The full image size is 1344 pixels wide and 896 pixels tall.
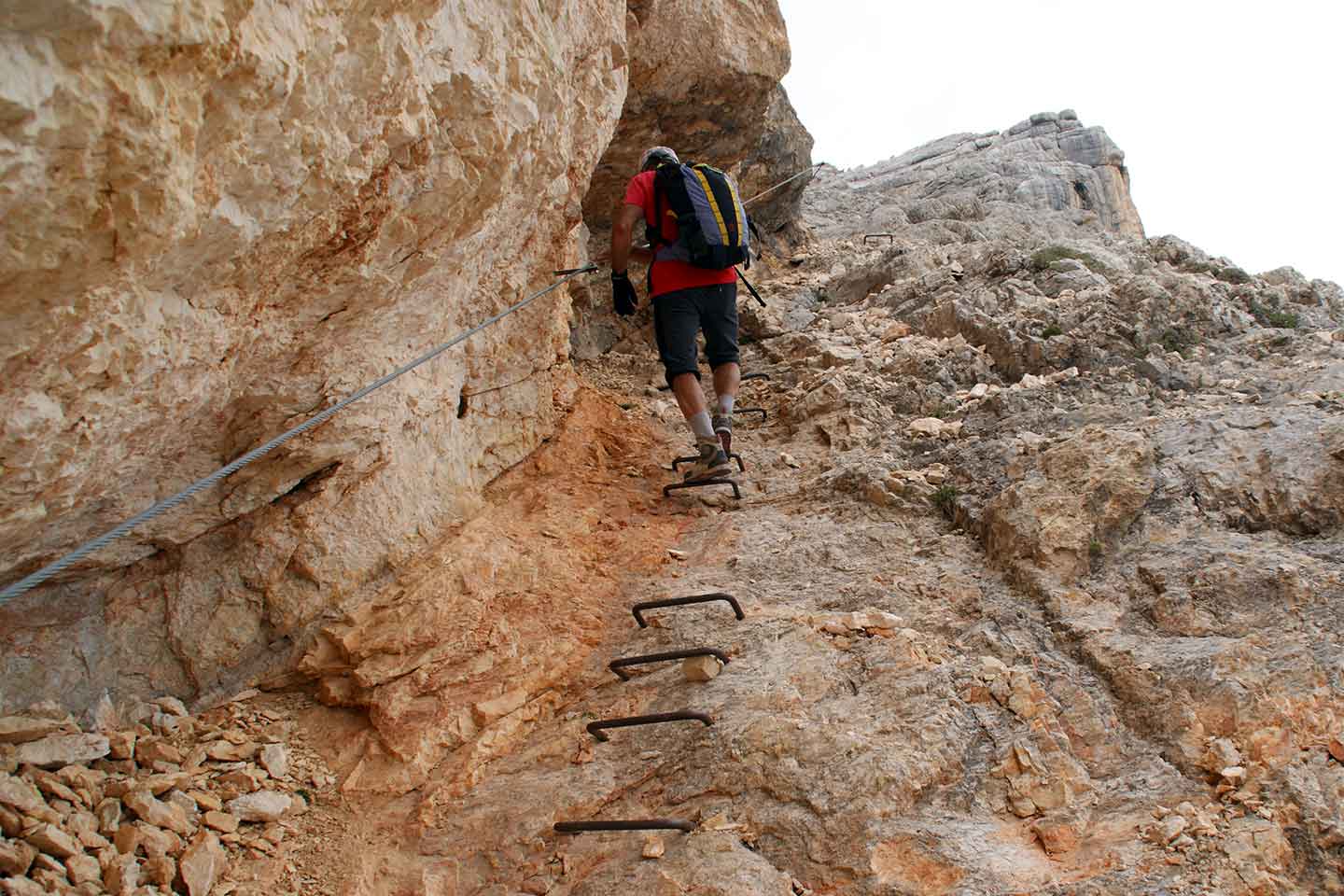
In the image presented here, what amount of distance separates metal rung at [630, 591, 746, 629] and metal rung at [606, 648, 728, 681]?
22 cm

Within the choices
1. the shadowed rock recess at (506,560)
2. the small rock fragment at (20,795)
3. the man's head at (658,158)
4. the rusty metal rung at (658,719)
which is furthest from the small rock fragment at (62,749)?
the man's head at (658,158)

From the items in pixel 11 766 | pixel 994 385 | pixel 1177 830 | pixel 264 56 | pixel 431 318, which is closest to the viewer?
pixel 264 56

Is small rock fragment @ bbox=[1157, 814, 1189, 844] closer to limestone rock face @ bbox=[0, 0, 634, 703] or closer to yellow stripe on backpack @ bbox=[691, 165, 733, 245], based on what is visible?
limestone rock face @ bbox=[0, 0, 634, 703]

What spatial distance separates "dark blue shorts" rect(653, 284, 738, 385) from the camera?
577 cm

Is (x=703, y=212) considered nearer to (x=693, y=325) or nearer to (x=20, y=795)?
(x=693, y=325)

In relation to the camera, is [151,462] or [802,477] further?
[802,477]

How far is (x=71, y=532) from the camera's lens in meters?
3.37

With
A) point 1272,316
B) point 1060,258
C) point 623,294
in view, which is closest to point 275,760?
point 623,294

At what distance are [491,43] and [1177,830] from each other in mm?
3831

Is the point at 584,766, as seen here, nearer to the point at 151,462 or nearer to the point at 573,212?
the point at 151,462

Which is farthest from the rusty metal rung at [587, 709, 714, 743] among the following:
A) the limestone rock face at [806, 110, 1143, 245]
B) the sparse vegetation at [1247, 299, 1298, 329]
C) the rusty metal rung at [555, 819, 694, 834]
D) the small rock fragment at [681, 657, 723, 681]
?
the limestone rock face at [806, 110, 1143, 245]

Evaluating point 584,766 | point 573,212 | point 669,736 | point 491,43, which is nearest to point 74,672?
point 584,766

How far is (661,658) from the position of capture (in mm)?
3895

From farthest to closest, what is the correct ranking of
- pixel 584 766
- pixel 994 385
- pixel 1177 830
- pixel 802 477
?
pixel 994 385
pixel 802 477
pixel 584 766
pixel 1177 830
